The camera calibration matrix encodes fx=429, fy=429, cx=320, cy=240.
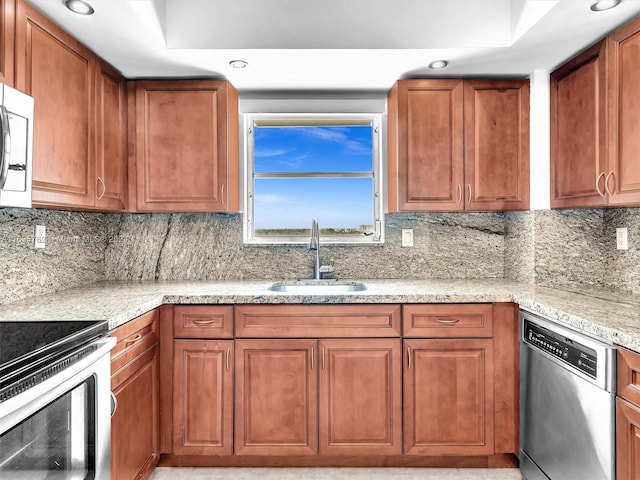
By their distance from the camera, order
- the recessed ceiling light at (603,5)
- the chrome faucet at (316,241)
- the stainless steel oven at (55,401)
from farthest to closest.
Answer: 1. the chrome faucet at (316,241)
2. the recessed ceiling light at (603,5)
3. the stainless steel oven at (55,401)

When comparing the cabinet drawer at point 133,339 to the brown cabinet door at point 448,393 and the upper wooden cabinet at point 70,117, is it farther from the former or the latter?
the brown cabinet door at point 448,393

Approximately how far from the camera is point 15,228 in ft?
6.35

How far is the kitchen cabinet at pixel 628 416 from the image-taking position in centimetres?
130

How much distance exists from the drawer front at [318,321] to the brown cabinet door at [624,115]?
1106 mm

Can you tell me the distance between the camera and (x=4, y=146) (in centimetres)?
128

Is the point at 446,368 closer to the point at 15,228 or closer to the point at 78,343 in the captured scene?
the point at 78,343

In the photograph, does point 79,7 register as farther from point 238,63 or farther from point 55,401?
point 55,401

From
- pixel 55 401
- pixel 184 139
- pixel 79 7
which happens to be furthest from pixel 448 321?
pixel 79 7

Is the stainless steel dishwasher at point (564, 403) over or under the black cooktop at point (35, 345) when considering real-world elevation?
under

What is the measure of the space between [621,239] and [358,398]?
1591mm

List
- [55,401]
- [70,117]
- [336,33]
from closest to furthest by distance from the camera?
[55,401], [70,117], [336,33]

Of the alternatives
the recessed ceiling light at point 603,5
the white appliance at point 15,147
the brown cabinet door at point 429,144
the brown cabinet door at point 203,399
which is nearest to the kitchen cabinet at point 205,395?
the brown cabinet door at point 203,399

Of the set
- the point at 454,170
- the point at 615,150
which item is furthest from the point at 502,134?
the point at 615,150

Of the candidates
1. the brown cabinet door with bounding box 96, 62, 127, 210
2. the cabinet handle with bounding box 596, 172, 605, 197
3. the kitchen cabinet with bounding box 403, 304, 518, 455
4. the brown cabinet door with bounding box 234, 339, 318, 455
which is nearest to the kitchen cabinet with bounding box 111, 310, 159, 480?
the brown cabinet door with bounding box 234, 339, 318, 455
